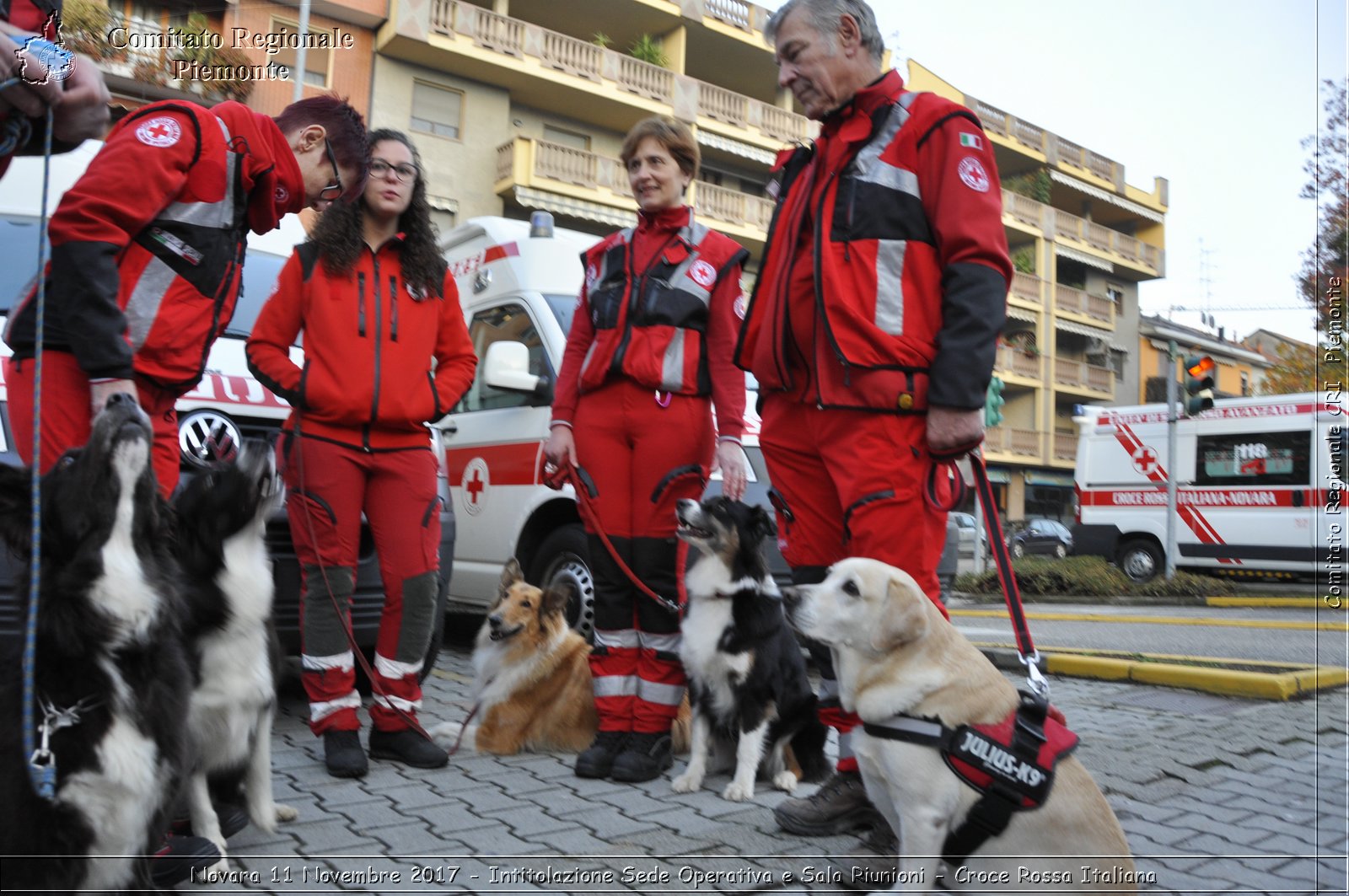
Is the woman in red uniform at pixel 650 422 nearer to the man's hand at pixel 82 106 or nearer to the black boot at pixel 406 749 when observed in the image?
the black boot at pixel 406 749

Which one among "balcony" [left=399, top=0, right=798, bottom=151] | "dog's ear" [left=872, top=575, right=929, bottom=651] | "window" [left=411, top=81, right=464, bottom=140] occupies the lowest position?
"dog's ear" [left=872, top=575, right=929, bottom=651]

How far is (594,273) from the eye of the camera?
394 cm

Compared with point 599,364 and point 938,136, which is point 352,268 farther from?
point 938,136

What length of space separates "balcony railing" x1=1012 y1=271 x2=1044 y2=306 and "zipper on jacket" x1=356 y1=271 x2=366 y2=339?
3305 centimetres

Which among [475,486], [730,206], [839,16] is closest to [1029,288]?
[730,206]

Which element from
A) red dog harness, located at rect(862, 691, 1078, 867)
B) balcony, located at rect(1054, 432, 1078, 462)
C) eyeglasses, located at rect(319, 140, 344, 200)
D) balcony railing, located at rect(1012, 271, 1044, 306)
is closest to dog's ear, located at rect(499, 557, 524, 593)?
eyeglasses, located at rect(319, 140, 344, 200)

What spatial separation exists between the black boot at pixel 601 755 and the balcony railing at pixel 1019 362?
33208 mm

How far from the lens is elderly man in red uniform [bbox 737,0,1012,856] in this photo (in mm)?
2658

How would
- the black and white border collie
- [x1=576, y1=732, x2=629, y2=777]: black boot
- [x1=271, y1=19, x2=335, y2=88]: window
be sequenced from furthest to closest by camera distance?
[x1=271, y1=19, x2=335, y2=88]: window, [x1=576, y1=732, x2=629, y2=777]: black boot, the black and white border collie

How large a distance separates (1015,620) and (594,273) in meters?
2.28

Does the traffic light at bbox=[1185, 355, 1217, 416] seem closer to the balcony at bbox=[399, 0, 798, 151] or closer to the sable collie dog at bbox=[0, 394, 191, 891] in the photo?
the balcony at bbox=[399, 0, 798, 151]

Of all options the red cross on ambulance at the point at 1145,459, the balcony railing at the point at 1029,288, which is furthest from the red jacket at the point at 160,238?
the balcony railing at the point at 1029,288

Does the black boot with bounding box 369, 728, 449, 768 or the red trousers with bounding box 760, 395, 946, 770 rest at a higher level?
the red trousers with bounding box 760, 395, 946, 770

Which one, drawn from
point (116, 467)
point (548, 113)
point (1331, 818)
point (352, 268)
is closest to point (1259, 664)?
point (1331, 818)
